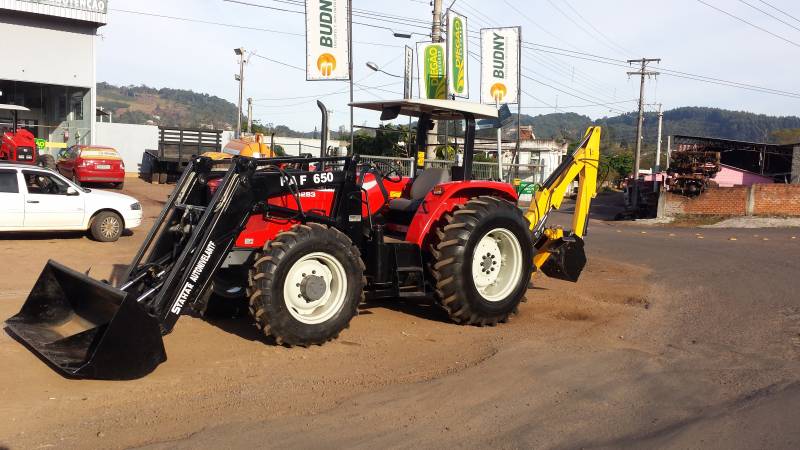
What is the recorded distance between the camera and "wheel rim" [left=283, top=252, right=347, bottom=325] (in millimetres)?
6328

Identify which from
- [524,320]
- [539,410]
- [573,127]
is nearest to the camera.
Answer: [539,410]

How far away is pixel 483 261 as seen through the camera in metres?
7.78

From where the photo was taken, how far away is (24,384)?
17.2ft

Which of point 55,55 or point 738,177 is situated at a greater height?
point 55,55

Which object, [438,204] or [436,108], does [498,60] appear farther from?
[438,204]

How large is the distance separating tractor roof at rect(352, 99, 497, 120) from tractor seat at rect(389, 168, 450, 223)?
68 cm

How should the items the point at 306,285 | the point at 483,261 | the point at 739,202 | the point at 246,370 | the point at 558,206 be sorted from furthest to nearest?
the point at 739,202 → the point at 558,206 → the point at 483,261 → the point at 306,285 → the point at 246,370

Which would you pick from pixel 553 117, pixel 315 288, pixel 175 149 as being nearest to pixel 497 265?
pixel 315 288

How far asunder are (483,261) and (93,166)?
64.5 feet

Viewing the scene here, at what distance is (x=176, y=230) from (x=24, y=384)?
6.24ft

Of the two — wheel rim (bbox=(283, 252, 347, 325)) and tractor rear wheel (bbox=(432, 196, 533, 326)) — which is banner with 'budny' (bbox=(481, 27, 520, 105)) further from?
wheel rim (bbox=(283, 252, 347, 325))

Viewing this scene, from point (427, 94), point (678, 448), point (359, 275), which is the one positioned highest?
point (427, 94)

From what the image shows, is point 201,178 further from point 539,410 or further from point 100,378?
point 539,410

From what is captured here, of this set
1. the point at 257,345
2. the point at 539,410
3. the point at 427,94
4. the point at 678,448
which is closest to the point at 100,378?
the point at 257,345
